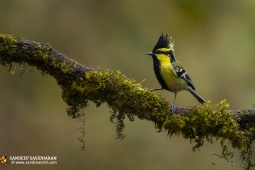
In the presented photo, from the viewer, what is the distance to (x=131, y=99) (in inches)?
110

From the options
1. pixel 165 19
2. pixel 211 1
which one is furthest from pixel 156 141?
A: pixel 211 1

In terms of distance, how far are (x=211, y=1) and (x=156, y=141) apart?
2.76m

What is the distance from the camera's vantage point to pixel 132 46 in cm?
703

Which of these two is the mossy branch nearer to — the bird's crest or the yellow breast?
the yellow breast

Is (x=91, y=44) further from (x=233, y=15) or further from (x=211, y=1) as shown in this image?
(x=233, y=15)

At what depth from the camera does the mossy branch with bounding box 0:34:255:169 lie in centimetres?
276

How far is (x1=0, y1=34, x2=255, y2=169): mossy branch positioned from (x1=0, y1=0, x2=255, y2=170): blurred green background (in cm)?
347

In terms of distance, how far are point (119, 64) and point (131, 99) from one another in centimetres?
439

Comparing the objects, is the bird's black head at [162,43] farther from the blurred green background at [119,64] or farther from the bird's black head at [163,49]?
the blurred green background at [119,64]

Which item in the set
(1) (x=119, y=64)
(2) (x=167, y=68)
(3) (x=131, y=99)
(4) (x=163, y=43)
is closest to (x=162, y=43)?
(4) (x=163, y=43)

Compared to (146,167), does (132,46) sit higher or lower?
higher

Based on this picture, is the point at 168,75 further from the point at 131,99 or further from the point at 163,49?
the point at 131,99

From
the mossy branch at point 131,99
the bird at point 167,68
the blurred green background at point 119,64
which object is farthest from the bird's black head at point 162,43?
the blurred green background at point 119,64

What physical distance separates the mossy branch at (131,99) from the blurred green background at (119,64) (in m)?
3.47
